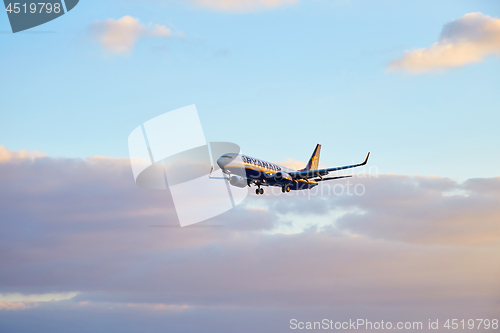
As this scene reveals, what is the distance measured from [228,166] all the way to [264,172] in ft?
32.4

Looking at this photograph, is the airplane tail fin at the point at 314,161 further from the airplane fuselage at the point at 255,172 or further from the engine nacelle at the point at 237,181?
the engine nacelle at the point at 237,181

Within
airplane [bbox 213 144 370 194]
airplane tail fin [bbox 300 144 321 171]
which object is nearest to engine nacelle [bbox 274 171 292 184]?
airplane [bbox 213 144 370 194]

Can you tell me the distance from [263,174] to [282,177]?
4245 mm

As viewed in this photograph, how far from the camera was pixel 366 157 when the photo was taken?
89188 mm

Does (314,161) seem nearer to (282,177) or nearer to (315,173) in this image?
(315,173)

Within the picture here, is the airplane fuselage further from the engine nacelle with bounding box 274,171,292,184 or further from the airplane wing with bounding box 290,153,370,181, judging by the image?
the airplane wing with bounding box 290,153,370,181

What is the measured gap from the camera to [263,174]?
Answer: 100 meters

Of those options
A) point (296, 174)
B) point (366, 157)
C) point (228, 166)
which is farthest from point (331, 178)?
point (228, 166)

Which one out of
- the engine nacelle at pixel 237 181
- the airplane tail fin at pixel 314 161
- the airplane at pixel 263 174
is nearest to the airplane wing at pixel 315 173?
the airplane at pixel 263 174

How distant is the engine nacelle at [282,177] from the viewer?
9936cm

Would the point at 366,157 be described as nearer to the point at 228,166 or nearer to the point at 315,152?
the point at 228,166

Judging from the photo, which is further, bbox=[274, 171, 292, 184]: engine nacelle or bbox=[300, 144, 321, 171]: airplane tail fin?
bbox=[300, 144, 321, 171]: airplane tail fin

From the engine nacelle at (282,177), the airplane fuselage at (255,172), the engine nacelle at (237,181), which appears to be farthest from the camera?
the engine nacelle at (237,181)

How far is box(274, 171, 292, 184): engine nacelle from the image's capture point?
9936 centimetres
